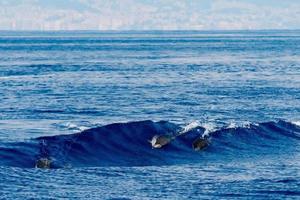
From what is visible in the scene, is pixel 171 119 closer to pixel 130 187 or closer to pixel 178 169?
pixel 178 169

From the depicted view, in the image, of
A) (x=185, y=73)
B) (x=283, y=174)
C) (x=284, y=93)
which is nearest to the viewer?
(x=283, y=174)

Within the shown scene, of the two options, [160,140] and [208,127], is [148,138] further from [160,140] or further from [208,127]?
[208,127]

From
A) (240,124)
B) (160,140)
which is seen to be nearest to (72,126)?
(160,140)

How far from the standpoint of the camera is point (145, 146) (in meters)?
46.2

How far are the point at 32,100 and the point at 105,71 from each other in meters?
38.4

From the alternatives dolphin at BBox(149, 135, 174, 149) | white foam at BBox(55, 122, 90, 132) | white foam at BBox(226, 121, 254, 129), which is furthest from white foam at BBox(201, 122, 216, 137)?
white foam at BBox(55, 122, 90, 132)

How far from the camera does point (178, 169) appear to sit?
39.9m

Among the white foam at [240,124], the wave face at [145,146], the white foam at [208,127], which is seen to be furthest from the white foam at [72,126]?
the white foam at [240,124]

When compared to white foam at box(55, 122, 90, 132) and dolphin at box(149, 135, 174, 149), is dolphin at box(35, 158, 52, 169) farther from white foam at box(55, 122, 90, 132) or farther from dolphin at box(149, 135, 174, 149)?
white foam at box(55, 122, 90, 132)

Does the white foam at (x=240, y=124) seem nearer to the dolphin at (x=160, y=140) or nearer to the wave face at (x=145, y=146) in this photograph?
the wave face at (x=145, y=146)

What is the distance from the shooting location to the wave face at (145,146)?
41.8 m

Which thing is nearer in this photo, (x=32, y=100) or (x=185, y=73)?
(x=32, y=100)

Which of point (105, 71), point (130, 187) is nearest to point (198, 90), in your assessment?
point (105, 71)

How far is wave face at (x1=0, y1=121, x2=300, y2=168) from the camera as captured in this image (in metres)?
41.8
